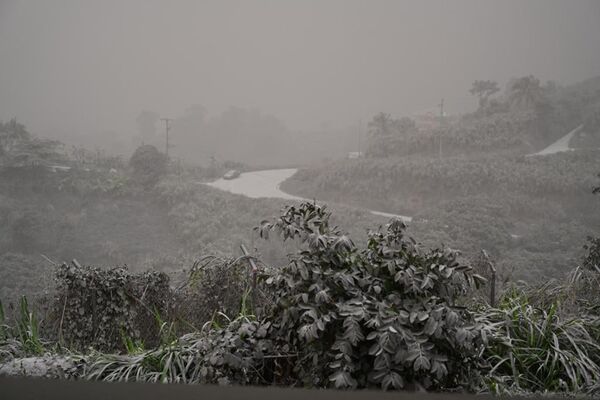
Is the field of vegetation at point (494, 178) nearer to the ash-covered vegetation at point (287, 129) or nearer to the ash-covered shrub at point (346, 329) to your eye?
the ash-covered vegetation at point (287, 129)

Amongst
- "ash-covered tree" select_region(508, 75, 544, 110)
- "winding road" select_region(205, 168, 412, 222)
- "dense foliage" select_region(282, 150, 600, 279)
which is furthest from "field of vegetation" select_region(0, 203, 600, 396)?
"ash-covered tree" select_region(508, 75, 544, 110)

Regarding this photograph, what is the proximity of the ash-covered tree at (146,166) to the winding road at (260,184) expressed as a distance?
2.14 feet

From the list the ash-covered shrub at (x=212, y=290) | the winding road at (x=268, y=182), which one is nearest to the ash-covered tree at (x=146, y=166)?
the winding road at (x=268, y=182)

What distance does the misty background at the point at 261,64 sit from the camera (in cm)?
550

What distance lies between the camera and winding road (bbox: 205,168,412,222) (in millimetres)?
5641

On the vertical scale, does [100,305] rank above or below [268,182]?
below

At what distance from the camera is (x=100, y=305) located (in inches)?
122

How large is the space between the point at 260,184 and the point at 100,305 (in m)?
2.90

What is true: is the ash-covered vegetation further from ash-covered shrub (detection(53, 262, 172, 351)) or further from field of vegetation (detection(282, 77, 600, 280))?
ash-covered shrub (detection(53, 262, 172, 351))

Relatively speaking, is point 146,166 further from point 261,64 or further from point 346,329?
point 346,329

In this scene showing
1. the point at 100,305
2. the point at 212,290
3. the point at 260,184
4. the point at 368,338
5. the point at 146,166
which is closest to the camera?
the point at 368,338

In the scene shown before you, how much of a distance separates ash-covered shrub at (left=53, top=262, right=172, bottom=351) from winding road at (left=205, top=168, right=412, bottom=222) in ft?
8.44

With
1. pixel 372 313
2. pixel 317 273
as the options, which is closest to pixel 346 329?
pixel 372 313

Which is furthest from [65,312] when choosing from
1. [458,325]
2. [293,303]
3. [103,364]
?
[458,325]
